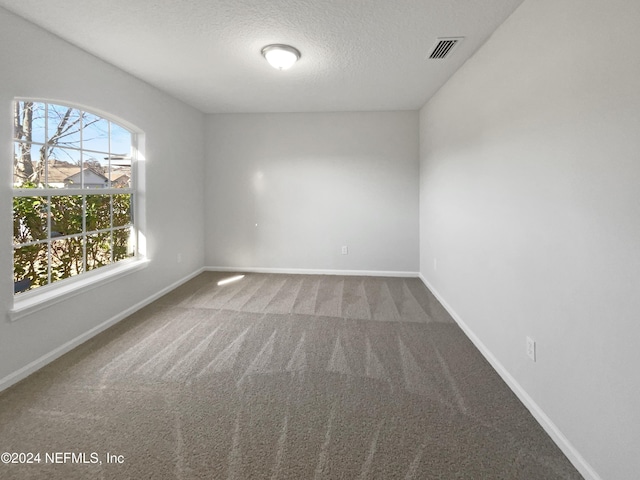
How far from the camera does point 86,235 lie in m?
3.05

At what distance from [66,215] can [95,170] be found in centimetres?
59

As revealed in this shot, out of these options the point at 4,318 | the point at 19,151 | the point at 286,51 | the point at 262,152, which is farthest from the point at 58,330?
the point at 262,152

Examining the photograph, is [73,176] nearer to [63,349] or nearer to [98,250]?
[98,250]

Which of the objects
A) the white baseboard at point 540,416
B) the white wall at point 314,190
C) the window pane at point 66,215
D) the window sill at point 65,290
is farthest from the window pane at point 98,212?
the white baseboard at point 540,416

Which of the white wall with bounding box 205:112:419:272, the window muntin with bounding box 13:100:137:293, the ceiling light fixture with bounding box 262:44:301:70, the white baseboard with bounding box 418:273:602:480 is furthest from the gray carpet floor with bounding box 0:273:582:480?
the ceiling light fixture with bounding box 262:44:301:70

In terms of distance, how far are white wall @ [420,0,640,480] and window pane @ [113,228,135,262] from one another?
3649 millimetres

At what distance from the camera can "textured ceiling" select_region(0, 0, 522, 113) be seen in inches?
85.5

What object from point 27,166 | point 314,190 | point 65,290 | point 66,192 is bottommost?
point 65,290

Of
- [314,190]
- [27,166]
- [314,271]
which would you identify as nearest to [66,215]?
[27,166]

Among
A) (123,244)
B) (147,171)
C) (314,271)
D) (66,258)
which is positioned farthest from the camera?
(314,271)

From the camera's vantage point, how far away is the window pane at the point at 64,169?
2.65 m

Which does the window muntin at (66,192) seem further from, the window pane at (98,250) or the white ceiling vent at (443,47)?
the white ceiling vent at (443,47)

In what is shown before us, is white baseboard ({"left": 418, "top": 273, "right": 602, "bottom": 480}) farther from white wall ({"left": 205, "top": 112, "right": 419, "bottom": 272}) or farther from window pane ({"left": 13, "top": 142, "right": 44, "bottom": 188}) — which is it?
window pane ({"left": 13, "top": 142, "right": 44, "bottom": 188})

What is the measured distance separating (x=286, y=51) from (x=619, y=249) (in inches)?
105
